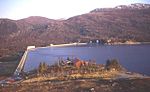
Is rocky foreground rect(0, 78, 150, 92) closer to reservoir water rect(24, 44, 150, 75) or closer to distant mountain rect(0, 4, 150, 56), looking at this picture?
reservoir water rect(24, 44, 150, 75)

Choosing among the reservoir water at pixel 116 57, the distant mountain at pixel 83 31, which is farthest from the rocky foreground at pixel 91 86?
the distant mountain at pixel 83 31

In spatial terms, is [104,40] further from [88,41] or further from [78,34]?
[78,34]

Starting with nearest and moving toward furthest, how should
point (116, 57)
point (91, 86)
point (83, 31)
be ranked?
point (91, 86) → point (116, 57) → point (83, 31)

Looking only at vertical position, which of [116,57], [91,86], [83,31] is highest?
[91,86]

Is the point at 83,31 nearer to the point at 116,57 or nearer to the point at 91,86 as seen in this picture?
the point at 116,57

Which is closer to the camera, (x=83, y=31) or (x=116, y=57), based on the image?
(x=116, y=57)

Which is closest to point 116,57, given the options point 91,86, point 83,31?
point 91,86

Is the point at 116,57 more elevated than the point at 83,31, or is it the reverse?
the point at 116,57

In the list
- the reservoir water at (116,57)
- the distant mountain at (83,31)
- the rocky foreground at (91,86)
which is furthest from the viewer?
the distant mountain at (83,31)

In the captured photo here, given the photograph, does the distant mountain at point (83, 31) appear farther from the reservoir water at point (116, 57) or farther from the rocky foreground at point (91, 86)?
the rocky foreground at point (91, 86)

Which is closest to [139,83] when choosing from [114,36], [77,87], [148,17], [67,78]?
[77,87]

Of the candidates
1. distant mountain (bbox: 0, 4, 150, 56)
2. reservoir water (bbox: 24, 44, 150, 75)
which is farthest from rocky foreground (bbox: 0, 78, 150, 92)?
distant mountain (bbox: 0, 4, 150, 56)

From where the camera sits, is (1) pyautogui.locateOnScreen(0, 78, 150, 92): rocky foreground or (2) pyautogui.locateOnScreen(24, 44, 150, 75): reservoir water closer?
(1) pyautogui.locateOnScreen(0, 78, 150, 92): rocky foreground

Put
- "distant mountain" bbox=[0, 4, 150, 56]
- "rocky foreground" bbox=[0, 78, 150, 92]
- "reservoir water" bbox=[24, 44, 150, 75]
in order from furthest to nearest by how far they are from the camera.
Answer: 1. "distant mountain" bbox=[0, 4, 150, 56]
2. "reservoir water" bbox=[24, 44, 150, 75]
3. "rocky foreground" bbox=[0, 78, 150, 92]
